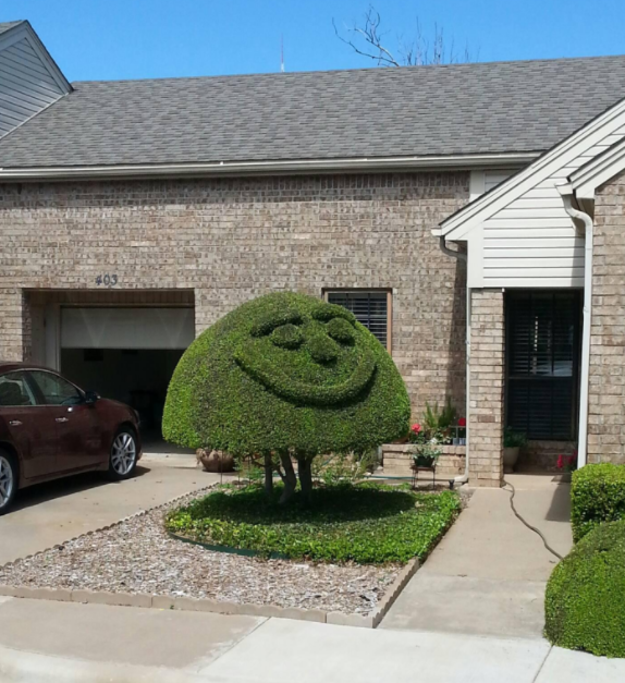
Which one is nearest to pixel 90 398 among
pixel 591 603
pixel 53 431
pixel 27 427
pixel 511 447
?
pixel 53 431

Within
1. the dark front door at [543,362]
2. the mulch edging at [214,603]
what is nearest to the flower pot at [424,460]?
the dark front door at [543,362]

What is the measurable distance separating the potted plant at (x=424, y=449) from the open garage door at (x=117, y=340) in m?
3.98

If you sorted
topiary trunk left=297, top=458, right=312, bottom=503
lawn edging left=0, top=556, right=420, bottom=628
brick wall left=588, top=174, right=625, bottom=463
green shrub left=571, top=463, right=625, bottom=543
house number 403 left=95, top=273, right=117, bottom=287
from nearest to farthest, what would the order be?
lawn edging left=0, top=556, right=420, bottom=628 → green shrub left=571, top=463, right=625, bottom=543 → brick wall left=588, top=174, right=625, bottom=463 → topiary trunk left=297, top=458, right=312, bottom=503 → house number 403 left=95, top=273, right=117, bottom=287

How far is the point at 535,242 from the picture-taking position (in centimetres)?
1043

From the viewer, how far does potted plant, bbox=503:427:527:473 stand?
11711 mm

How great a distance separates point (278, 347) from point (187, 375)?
0.96 metres

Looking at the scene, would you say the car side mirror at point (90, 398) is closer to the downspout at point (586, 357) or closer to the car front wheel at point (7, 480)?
the car front wheel at point (7, 480)

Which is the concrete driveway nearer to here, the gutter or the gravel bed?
the gravel bed

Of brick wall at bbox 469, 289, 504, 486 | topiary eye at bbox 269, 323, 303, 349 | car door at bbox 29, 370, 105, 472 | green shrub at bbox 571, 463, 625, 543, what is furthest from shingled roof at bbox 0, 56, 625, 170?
green shrub at bbox 571, 463, 625, 543

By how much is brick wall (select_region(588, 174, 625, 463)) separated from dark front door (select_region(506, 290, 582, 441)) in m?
3.87

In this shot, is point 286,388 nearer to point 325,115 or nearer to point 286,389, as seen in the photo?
point 286,389

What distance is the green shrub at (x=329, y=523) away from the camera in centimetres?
746

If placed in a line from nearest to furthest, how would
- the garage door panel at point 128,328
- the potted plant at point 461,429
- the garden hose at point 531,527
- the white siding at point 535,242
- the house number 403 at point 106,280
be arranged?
1. the garden hose at point 531,527
2. the white siding at point 535,242
3. the potted plant at point 461,429
4. the house number 403 at point 106,280
5. the garage door panel at point 128,328

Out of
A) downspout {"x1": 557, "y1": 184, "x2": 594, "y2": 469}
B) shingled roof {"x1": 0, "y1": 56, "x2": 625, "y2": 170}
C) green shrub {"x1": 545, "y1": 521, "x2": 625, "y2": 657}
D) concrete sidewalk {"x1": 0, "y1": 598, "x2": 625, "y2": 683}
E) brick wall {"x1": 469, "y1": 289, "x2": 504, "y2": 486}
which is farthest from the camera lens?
shingled roof {"x1": 0, "y1": 56, "x2": 625, "y2": 170}
